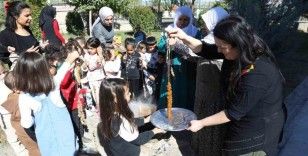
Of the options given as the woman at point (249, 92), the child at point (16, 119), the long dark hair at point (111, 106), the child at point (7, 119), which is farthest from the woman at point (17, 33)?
the woman at point (249, 92)

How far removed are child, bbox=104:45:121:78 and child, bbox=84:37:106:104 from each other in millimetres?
91

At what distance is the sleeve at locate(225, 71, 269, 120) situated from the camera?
236 centimetres

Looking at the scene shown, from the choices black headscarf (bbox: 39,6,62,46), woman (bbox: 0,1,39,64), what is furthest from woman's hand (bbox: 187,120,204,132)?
black headscarf (bbox: 39,6,62,46)

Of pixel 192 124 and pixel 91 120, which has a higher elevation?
pixel 192 124

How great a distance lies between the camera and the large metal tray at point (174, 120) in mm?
2594

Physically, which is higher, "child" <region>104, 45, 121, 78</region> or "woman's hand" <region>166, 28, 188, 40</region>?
"woman's hand" <region>166, 28, 188, 40</region>

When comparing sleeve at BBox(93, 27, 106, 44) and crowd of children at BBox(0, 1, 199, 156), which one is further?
sleeve at BBox(93, 27, 106, 44)

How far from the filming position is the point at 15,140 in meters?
3.80

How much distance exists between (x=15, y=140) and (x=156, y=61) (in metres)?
2.42

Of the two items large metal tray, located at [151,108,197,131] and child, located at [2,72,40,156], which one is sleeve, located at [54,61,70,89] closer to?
child, located at [2,72,40,156]

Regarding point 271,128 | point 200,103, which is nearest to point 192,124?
point 271,128

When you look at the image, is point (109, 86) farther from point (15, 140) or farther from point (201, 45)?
point (15, 140)

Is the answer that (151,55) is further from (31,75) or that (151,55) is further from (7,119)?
(31,75)

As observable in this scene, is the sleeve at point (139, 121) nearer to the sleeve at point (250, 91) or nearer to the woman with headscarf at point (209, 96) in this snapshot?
the woman with headscarf at point (209, 96)
